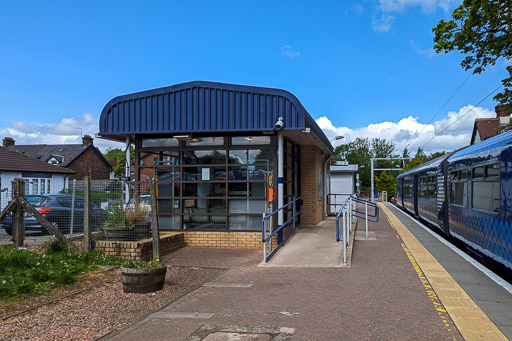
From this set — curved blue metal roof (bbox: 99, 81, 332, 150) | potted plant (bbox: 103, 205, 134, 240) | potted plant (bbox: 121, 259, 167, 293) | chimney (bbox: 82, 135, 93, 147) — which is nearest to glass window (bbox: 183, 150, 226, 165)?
curved blue metal roof (bbox: 99, 81, 332, 150)

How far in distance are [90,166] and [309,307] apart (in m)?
47.3

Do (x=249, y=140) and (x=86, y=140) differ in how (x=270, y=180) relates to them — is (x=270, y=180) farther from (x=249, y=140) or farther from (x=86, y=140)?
(x=86, y=140)

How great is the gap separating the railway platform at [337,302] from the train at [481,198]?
0.65 meters

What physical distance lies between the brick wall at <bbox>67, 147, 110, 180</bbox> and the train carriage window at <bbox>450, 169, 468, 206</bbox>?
41250mm

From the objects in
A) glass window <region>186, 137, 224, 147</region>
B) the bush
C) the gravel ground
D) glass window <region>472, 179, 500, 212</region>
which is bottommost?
the gravel ground

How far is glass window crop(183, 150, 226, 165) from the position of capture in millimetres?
12391

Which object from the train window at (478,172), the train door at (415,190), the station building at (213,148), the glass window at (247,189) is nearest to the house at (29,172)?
the station building at (213,148)

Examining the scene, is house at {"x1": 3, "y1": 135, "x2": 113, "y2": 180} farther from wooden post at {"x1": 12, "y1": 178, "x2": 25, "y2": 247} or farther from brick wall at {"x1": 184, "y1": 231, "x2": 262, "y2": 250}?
wooden post at {"x1": 12, "y1": 178, "x2": 25, "y2": 247}

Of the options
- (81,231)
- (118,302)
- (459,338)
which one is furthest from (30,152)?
(459,338)

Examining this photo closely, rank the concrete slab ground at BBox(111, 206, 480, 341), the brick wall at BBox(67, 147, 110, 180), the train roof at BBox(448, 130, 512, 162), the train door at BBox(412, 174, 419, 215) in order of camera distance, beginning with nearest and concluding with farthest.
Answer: the concrete slab ground at BBox(111, 206, 480, 341)
the train roof at BBox(448, 130, 512, 162)
the train door at BBox(412, 174, 419, 215)
the brick wall at BBox(67, 147, 110, 180)

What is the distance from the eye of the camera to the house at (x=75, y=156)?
154 feet

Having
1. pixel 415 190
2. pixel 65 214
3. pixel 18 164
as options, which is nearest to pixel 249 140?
pixel 65 214

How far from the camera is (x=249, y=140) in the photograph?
40.3 ft

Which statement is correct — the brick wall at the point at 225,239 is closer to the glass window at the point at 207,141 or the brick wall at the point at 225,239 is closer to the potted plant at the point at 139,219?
the potted plant at the point at 139,219
